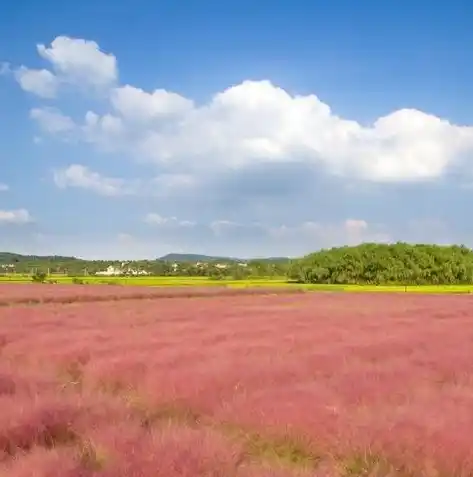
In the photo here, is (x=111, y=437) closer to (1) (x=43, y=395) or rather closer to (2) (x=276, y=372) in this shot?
(1) (x=43, y=395)

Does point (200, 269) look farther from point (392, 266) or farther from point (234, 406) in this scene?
point (234, 406)

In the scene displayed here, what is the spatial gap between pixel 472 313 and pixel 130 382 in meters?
18.4

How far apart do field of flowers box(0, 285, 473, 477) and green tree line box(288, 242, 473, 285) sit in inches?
2637

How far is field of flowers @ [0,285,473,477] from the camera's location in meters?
4.53

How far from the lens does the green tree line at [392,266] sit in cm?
7712

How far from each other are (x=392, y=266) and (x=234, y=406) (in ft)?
242

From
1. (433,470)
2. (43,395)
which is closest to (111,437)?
(43,395)

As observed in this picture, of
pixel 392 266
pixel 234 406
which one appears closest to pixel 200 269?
pixel 392 266

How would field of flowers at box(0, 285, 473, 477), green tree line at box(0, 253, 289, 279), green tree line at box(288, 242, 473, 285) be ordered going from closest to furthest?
1. field of flowers at box(0, 285, 473, 477)
2. green tree line at box(288, 242, 473, 285)
3. green tree line at box(0, 253, 289, 279)

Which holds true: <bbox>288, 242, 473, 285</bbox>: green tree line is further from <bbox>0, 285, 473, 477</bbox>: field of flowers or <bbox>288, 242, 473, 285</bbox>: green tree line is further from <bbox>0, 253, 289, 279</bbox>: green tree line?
<bbox>0, 285, 473, 477</bbox>: field of flowers

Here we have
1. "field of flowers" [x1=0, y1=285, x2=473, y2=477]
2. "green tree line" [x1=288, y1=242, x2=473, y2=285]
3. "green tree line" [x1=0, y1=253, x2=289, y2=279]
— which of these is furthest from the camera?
"green tree line" [x1=0, y1=253, x2=289, y2=279]

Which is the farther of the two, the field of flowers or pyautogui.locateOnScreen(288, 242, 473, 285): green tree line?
pyautogui.locateOnScreen(288, 242, 473, 285): green tree line

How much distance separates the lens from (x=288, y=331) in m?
14.4

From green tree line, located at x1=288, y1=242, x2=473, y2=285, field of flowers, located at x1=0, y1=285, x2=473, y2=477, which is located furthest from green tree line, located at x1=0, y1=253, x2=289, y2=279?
field of flowers, located at x1=0, y1=285, x2=473, y2=477
